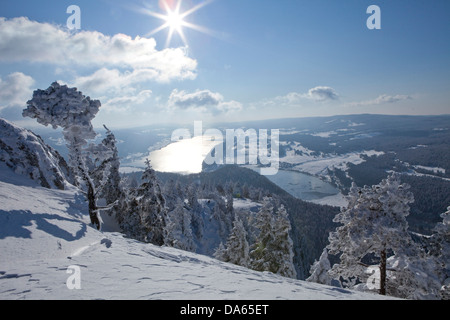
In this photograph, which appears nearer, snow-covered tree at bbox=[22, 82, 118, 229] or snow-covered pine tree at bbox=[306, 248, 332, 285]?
snow-covered tree at bbox=[22, 82, 118, 229]

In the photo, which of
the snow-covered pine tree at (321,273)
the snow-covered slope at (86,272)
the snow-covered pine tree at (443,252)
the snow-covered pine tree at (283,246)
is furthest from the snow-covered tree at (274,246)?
the snow-covered slope at (86,272)

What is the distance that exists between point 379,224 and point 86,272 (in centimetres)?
1307

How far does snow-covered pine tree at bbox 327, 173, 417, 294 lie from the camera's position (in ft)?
38.4

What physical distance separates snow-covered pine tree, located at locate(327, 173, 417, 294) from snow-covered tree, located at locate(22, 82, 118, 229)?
1405cm

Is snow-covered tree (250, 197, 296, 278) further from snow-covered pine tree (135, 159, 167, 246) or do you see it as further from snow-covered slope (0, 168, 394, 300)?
snow-covered slope (0, 168, 394, 300)

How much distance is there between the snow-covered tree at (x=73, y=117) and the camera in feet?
37.8

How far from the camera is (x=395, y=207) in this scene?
1180 cm

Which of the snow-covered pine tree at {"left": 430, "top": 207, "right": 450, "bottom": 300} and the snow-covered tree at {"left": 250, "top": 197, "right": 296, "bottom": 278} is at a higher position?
the snow-covered pine tree at {"left": 430, "top": 207, "right": 450, "bottom": 300}

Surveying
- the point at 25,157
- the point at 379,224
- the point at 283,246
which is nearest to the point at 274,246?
the point at 283,246

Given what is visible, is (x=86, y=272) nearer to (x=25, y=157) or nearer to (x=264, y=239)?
(x=25, y=157)

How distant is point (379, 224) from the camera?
11.8 metres

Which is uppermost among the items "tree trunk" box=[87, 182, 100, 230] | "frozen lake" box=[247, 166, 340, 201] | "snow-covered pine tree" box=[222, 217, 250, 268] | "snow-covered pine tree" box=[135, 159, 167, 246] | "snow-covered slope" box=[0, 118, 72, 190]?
"snow-covered slope" box=[0, 118, 72, 190]

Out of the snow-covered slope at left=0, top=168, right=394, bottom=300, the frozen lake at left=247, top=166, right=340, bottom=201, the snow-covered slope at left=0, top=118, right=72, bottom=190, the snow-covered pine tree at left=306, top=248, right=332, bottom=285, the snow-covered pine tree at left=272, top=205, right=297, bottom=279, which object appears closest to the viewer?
the snow-covered slope at left=0, top=168, right=394, bottom=300

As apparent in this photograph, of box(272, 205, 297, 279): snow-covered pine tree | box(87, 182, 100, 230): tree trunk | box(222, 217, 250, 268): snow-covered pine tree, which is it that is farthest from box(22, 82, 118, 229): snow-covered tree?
box(222, 217, 250, 268): snow-covered pine tree
